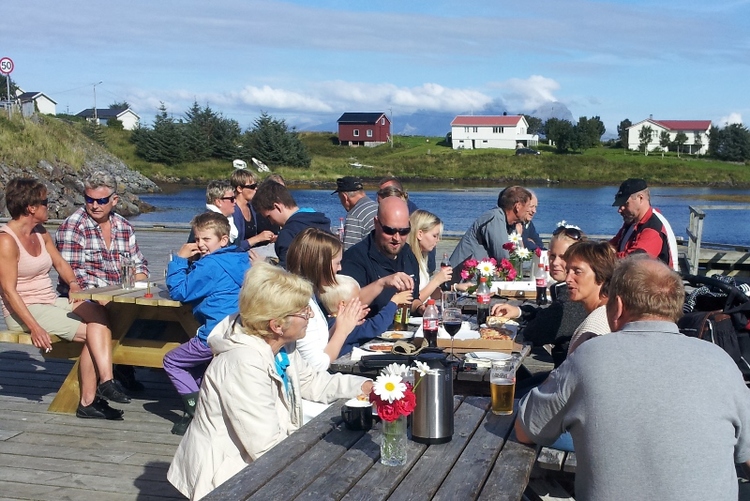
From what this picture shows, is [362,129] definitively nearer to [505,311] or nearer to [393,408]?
[505,311]

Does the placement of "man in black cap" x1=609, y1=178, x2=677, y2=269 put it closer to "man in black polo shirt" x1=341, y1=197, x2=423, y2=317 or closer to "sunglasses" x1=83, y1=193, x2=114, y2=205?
"man in black polo shirt" x1=341, y1=197, x2=423, y2=317

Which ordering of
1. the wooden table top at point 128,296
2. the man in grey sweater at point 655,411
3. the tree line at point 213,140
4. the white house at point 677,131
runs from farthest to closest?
the white house at point 677,131
the tree line at point 213,140
the wooden table top at point 128,296
the man in grey sweater at point 655,411

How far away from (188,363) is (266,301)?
1883 mm

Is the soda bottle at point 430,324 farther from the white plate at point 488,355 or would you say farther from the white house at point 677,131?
the white house at point 677,131

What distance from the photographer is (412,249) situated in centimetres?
602

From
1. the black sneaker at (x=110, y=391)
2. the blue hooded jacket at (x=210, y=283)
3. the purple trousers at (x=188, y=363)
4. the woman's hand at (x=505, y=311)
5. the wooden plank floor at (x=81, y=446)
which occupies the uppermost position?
the blue hooded jacket at (x=210, y=283)

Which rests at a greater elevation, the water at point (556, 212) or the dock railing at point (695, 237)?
the dock railing at point (695, 237)

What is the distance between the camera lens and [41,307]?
16.3ft

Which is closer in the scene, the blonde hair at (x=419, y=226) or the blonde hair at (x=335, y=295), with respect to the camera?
the blonde hair at (x=335, y=295)

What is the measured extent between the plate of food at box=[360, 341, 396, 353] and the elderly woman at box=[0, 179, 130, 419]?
1.84 m

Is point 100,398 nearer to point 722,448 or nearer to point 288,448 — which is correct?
point 288,448

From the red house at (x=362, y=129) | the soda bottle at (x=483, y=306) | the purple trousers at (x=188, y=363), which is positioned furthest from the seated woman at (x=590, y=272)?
the red house at (x=362, y=129)

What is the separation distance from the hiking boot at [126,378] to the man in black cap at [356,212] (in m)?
1.95

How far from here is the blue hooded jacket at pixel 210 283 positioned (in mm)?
4492
